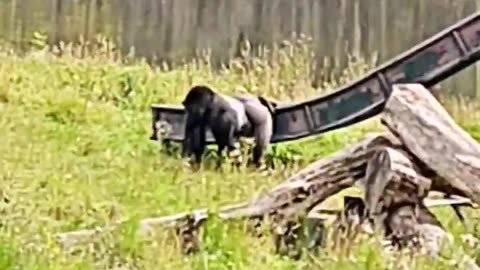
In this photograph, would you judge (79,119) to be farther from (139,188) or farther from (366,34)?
(366,34)

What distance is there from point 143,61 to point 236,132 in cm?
467

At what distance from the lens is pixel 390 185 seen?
5.91m

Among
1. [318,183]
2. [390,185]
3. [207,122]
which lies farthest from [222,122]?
[390,185]

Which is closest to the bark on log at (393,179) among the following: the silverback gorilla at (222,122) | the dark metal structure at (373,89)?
the dark metal structure at (373,89)

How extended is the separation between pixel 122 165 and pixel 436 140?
273 cm

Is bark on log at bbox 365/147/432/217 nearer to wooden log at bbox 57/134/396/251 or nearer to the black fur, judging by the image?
wooden log at bbox 57/134/396/251

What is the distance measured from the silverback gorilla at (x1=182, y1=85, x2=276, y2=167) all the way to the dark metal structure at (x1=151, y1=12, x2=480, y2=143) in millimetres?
111

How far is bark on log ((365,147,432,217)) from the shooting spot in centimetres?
588

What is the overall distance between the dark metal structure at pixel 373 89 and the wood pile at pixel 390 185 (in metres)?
2.23

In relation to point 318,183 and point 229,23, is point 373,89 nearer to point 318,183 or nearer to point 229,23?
point 318,183

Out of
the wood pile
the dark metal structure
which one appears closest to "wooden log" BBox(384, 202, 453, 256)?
the wood pile

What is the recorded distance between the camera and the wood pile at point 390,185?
19.2 feet

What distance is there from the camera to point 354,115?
28.8ft

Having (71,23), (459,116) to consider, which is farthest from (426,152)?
(71,23)
